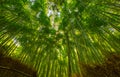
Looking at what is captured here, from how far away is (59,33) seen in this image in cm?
614

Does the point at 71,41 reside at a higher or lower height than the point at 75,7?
lower

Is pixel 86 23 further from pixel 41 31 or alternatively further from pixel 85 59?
pixel 41 31

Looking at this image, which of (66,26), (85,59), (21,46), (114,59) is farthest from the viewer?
(21,46)

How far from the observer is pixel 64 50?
21.5 ft

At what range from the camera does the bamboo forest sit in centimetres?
488

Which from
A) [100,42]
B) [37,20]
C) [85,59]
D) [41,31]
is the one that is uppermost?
[37,20]

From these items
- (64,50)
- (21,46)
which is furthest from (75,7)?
(21,46)

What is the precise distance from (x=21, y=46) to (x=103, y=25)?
3.02 m

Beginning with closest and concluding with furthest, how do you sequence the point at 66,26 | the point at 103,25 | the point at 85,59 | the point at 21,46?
the point at 103,25 < the point at 85,59 < the point at 66,26 < the point at 21,46

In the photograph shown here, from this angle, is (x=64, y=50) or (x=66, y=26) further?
(x=64, y=50)

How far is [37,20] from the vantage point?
19.5ft

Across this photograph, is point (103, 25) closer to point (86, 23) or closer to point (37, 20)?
point (86, 23)

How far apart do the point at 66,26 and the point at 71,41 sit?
65 cm

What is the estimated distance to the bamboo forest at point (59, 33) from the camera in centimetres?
488
